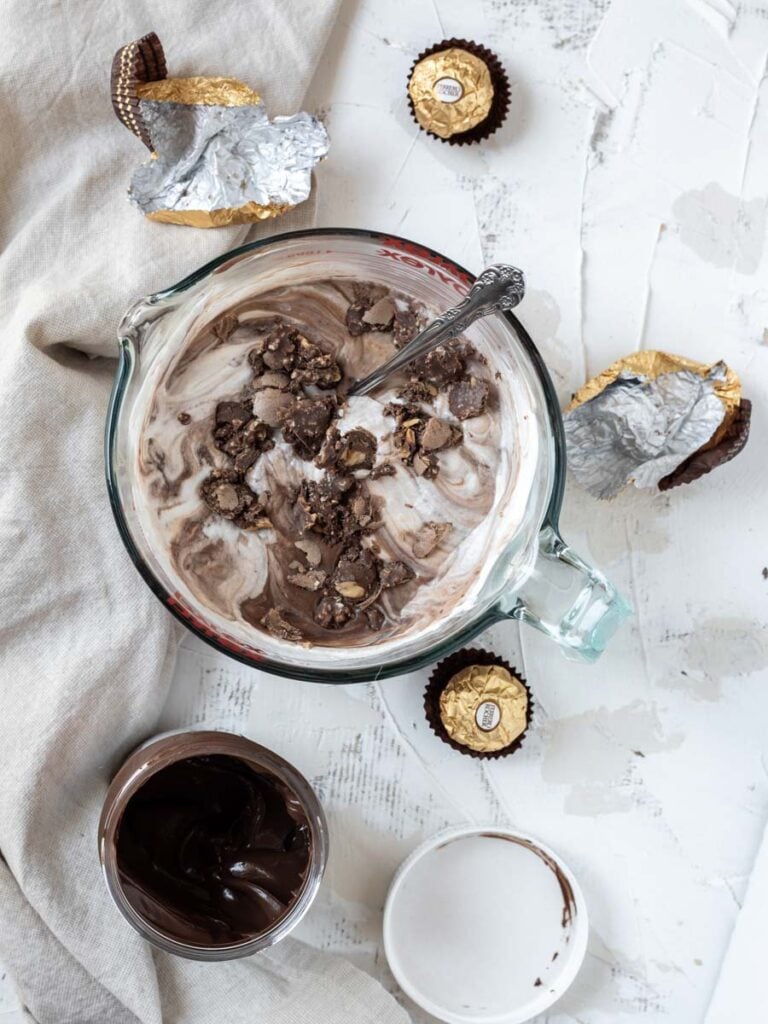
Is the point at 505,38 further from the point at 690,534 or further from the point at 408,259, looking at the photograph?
the point at 690,534

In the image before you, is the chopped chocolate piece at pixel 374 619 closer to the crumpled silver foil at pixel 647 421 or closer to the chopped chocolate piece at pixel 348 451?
the chopped chocolate piece at pixel 348 451

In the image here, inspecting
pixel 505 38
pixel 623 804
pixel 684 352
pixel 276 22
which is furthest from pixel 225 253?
pixel 623 804

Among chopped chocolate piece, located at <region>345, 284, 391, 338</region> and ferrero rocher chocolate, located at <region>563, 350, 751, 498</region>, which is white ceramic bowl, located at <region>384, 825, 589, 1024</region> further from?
chopped chocolate piece, located at <region>345, 284, 391, 338</region>

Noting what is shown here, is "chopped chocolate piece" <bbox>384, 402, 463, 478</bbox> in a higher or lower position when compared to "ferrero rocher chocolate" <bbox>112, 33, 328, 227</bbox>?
lower

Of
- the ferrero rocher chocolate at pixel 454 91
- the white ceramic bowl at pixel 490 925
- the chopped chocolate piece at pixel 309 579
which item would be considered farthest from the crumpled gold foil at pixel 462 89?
the white ceramic bowl at pixel 490 925

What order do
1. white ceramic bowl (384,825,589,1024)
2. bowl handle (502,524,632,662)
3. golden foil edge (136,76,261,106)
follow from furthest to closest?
white ceramic bowl (384,825,589,1024), golden foil edge (136,76,261,106), bowl handle (502,524,632,662)

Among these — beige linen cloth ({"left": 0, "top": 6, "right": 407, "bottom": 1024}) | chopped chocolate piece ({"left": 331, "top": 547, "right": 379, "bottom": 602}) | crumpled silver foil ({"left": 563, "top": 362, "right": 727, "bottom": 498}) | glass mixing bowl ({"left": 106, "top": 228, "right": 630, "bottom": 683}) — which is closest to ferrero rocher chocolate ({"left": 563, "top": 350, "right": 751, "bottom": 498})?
Result: crumpled silver foil ({"left": 563, "top": 362, "right": 727, "bottom": 498})

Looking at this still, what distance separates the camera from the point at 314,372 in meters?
1.40

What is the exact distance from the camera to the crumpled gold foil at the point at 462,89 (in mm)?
1399

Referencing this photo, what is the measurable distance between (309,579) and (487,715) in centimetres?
31

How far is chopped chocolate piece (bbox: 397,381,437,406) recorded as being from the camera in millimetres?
1419

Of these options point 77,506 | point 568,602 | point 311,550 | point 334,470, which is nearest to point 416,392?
point 334,470

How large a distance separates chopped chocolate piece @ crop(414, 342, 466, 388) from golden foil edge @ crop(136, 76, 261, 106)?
41cm

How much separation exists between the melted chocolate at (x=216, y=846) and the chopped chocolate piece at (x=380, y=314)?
614 millimetres
